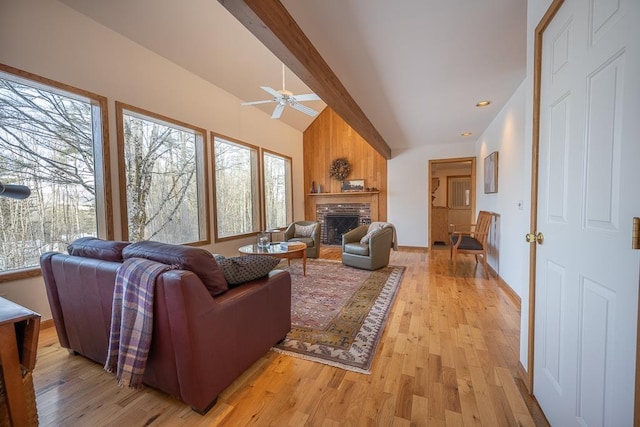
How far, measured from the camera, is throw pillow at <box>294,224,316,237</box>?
490 centimetres

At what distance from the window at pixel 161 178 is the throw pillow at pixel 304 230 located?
1.68 m

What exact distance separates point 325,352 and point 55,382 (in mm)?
Result: 1744

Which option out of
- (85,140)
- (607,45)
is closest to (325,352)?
(607,45)

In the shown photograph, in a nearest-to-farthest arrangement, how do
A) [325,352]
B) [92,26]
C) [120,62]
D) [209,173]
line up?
[325,352] < [92,26] < [120,62] < [209,173]

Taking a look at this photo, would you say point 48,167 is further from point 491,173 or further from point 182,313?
point 491,173

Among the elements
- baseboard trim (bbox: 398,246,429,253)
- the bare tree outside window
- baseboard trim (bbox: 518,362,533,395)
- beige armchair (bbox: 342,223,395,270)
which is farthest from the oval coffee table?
baseboard trim (bbox: 398,246,429,253)

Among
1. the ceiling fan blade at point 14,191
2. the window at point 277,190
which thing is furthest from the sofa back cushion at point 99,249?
the window at point 277,190

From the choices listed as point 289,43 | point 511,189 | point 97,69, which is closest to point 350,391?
point 289,43

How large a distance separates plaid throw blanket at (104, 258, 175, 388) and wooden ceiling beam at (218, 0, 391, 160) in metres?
1.45

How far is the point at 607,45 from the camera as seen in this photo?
2.85ft

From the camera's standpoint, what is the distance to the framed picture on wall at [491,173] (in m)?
3.68

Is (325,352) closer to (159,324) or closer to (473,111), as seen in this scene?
(159,324)

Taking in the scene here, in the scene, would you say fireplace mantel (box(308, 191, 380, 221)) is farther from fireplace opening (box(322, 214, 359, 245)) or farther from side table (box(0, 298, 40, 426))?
side table (box(0, 298, 40, 426))

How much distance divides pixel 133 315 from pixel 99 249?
0.61 meters
